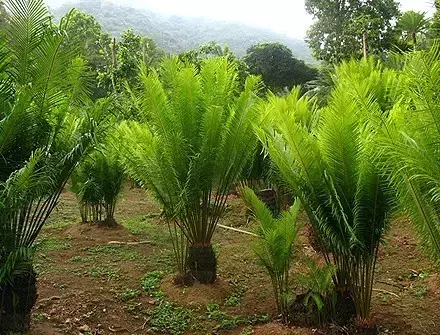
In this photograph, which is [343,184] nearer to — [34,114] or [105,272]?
[34,114]

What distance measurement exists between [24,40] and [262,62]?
23.9 meters

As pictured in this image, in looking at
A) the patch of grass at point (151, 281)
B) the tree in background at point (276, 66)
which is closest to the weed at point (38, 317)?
the patch of grass at point (151, 281)

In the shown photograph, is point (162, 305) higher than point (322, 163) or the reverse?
the reverse

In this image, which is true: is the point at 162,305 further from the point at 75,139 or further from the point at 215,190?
the point at 75,139

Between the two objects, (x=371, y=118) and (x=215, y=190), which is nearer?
(x=371, y=118)

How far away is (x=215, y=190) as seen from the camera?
19.8ft

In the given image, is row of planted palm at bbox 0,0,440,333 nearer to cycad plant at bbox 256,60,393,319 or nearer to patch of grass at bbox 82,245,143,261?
cycad plant at bbox 256,60,393,319

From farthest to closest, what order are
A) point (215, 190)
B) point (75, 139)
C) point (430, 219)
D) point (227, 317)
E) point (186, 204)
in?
point (215, 190), point (186, 204), point (227, 317), point (75, 139), point (430, 219)

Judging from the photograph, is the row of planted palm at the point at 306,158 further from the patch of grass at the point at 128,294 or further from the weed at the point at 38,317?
the weed at the point at 38,317

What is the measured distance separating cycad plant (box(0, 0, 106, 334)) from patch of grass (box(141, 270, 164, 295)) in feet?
6.28

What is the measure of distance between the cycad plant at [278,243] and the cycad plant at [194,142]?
973 mm

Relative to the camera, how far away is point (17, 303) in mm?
3980

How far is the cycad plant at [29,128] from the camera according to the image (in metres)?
3.79

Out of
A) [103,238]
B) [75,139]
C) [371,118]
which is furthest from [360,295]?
[103,238]
